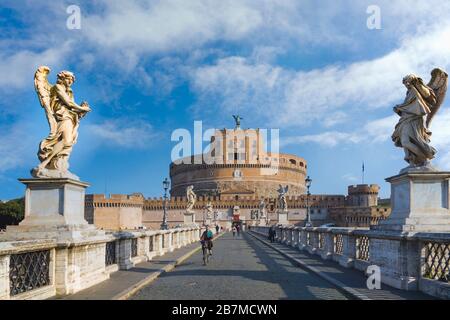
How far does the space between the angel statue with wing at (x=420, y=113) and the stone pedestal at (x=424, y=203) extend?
0.32 meters

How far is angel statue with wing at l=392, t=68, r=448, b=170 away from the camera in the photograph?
952 centimetres

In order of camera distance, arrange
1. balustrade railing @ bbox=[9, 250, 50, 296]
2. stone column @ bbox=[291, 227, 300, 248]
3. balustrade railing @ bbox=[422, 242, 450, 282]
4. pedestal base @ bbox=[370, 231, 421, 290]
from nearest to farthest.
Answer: balustrade railing @ bbox=[9, 250, 50, 296], balustrade railing @ bbox=[422, 242, 450, 282], pedestal base @ bbox=[370, 231, 421, 290], stone column @ bbox=[291, 227, 300, 248]

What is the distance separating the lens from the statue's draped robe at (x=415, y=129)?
951 cm

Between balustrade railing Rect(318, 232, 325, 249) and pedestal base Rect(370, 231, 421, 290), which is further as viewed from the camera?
balustrade railing Rect(318, 232, 325, 249)

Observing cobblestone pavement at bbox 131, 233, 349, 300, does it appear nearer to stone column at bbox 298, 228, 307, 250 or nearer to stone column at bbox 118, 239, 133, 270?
stone column at bbox 118, 239, 133, 270

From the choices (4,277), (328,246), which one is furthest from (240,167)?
(4,277)

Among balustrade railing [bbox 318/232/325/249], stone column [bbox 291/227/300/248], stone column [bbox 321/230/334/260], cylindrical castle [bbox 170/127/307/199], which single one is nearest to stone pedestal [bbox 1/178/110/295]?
stone column [bbox 321/230/334/260]

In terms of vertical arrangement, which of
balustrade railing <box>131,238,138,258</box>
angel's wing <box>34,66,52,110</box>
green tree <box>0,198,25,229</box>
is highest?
angel's wing <box>34,66,52,110</box>

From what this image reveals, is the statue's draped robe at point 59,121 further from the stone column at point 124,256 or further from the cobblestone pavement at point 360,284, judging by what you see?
the cobblestone pavement at point 360,284

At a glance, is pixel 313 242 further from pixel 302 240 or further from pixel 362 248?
pixel 362 248

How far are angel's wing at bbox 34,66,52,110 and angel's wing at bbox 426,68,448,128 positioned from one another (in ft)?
23.8

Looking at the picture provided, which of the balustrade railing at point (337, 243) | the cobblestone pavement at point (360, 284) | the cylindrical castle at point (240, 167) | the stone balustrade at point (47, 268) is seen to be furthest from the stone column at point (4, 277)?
the cylindrical castle at point (240, 167)
